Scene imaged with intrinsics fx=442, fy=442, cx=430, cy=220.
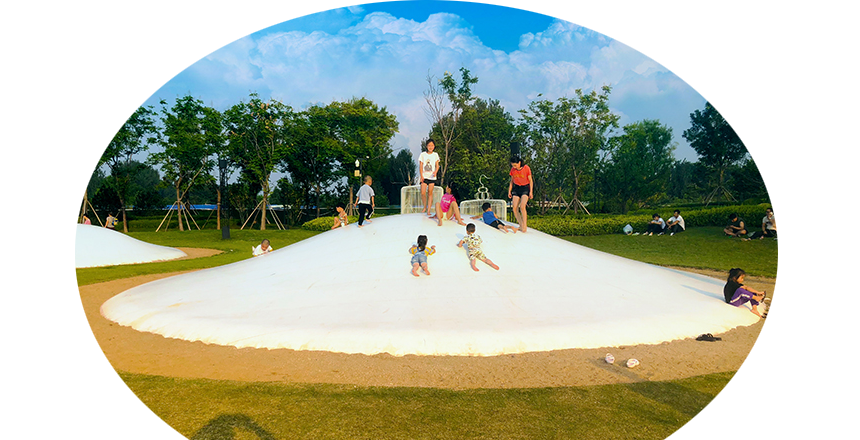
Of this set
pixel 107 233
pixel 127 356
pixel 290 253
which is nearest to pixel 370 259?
pixel 290 253

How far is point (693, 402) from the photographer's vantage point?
3990mm

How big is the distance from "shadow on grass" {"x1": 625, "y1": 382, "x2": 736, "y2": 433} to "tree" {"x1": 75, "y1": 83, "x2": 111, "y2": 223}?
31158mm

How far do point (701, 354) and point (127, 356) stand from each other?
7008 millimetres

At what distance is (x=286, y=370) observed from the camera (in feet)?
15.6

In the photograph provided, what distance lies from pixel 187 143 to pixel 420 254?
2565 centimetres

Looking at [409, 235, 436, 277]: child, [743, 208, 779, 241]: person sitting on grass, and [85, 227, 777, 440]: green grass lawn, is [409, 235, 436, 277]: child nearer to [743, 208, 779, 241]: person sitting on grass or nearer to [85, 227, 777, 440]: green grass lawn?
[85, 227, 777, 440]: green grass lawn

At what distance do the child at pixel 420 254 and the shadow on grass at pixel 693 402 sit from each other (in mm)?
3611

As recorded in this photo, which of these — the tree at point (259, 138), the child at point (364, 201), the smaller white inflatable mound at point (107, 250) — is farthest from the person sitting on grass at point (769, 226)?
the tree at point (259, 138)

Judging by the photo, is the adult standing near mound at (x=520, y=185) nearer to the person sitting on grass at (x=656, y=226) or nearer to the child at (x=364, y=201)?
the child at (x=364, y=201)

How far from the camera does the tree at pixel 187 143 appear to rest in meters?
27.7

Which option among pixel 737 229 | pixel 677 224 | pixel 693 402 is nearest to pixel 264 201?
pixel 677 224

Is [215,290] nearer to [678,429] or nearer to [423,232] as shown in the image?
[423,232]

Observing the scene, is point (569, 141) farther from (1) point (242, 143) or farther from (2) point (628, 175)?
(1) point (242, 143)

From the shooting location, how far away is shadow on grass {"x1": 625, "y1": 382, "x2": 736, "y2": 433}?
3627mm
